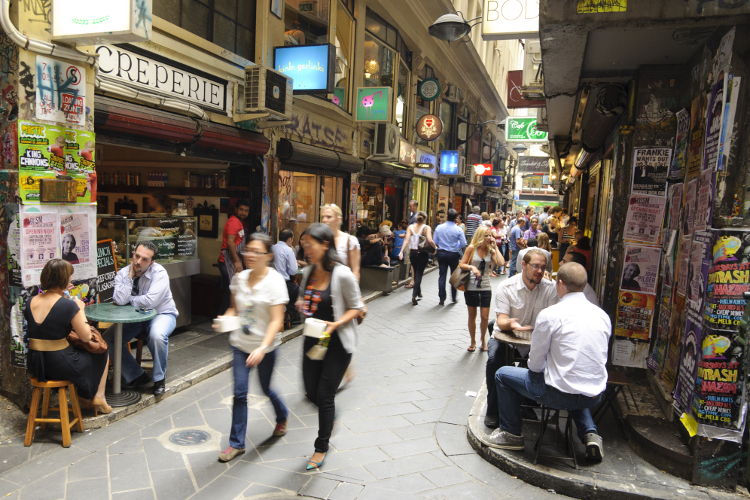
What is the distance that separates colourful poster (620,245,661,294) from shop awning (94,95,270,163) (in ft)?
17.5

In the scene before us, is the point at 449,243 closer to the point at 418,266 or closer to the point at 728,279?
the point at 418,266

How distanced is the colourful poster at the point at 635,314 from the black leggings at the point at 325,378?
3080 millimetres

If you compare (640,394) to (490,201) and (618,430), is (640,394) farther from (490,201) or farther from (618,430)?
(490,201)

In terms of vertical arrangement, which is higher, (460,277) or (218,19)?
(218,19)

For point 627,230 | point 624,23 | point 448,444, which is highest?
point 624,23

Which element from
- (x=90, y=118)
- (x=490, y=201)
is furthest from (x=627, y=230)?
(x=490, y=201)

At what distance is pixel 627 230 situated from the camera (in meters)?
5.18

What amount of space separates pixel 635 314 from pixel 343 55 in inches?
353

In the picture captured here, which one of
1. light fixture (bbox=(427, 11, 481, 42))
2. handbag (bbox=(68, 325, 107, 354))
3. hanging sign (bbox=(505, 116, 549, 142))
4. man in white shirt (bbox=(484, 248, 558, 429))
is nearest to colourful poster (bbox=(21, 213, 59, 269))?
handbag (bbox=(68, 325, 107, 354))

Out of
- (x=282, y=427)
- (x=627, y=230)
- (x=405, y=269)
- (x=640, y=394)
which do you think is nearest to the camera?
(x=282, y=427)

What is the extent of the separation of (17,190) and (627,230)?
573 centimetres

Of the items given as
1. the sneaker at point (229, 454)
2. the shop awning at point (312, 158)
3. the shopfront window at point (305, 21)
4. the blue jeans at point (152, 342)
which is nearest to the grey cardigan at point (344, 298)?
the sneaker at point (229, 454)

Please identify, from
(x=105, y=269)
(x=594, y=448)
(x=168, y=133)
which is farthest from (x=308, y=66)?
(x=594, y=448)

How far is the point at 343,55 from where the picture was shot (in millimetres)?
11695
